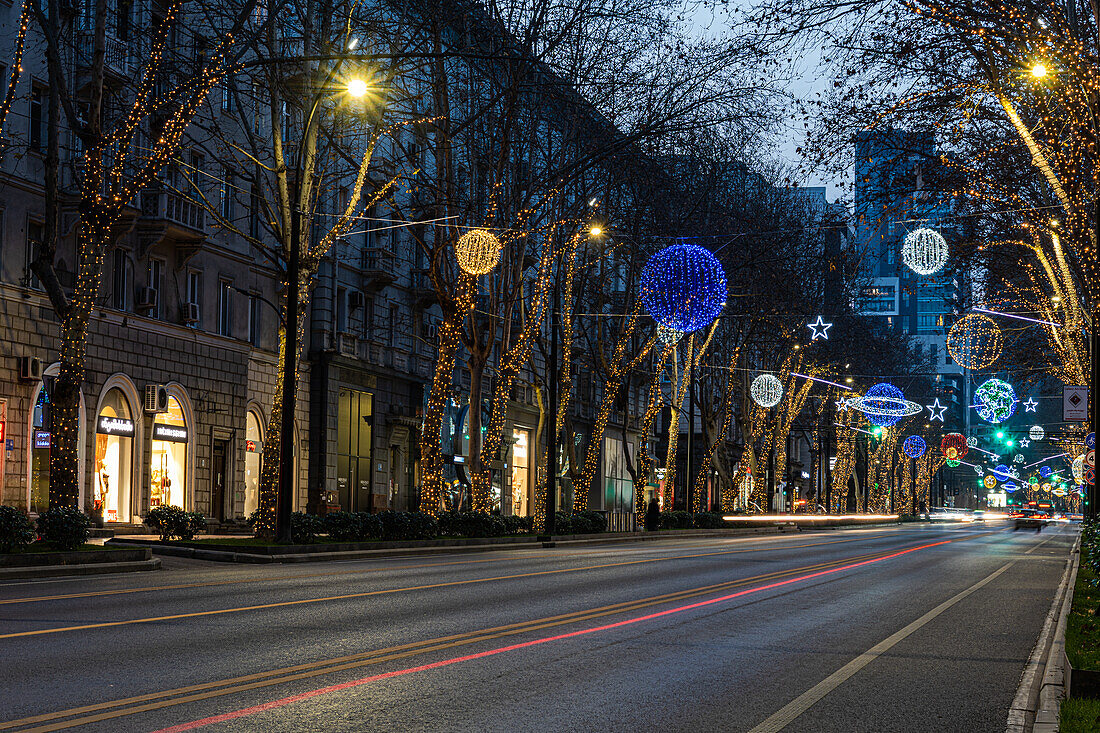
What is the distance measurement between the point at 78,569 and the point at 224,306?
20.6 meters

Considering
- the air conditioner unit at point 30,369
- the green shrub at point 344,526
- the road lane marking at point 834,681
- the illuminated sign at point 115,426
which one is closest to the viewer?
the road lane marking at point 834,681

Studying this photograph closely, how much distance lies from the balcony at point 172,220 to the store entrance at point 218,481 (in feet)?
21.3

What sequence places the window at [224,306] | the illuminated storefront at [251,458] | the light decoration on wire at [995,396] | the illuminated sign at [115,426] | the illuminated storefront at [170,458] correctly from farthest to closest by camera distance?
the light decoration on wire at [995,396] → the illuminated storefront at [251,458] → the window at [224,306] → the illuminated storefront at [170,458] → the illuminated sign at [115,426]

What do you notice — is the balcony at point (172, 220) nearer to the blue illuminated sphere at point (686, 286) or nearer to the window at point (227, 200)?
the window at point (227, 200)

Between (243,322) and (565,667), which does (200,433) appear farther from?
(565,667)

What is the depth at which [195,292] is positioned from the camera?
38281mm

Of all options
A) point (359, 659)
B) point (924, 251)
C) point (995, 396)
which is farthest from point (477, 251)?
point (995, 396)

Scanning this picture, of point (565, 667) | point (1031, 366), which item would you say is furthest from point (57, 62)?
point (1031, 366)

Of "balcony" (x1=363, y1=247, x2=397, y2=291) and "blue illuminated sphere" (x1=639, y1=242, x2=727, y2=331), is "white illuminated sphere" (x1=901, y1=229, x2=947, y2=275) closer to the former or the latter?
"blue illuminated sphere" (x1=639, y1=242, x2=727, y2=331)

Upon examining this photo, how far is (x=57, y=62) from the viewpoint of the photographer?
22.5 m

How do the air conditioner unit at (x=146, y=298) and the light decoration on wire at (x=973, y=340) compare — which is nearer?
the air conditioner unit at (x=146, y=298)

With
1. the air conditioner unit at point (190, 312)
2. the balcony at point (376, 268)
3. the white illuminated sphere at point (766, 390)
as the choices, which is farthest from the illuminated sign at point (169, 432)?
the white illuminated sphere at point (766, 390)

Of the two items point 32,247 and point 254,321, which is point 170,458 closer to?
point 254,321

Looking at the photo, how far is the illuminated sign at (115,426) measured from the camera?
3362cm
